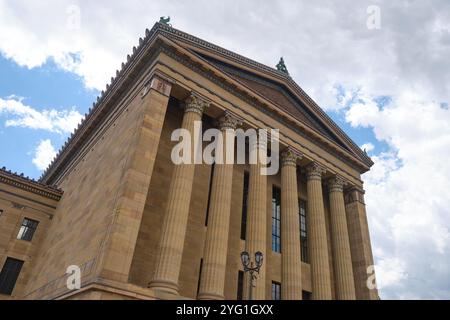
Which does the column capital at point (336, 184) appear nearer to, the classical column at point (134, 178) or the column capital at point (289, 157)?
the column capital at point (289, 157)

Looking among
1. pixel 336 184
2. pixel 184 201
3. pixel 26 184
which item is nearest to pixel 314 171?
pixel 336 184

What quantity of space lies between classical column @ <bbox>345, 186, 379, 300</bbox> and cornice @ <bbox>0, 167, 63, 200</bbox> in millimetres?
25056

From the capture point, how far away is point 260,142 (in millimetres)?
24734

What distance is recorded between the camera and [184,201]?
18.8 m

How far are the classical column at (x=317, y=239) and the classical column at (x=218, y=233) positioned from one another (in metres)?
8.00

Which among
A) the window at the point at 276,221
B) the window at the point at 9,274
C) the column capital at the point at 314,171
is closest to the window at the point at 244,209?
the window at the point at 276,221

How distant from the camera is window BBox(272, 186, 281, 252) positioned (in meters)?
26.1

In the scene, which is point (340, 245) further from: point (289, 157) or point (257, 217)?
point (257, 217)

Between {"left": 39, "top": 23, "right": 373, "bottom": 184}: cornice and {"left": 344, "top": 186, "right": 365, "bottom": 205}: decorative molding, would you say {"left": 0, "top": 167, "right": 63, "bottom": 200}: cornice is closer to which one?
{"left": 39, "top": 23, "right": 373, "bottom": 184}: cornice

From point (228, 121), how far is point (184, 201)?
6995 mm

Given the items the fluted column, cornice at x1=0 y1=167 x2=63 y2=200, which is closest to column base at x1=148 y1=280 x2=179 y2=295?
the fluted column

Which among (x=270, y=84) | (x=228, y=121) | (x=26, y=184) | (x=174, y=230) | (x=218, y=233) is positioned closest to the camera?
(x=174, y=230)
